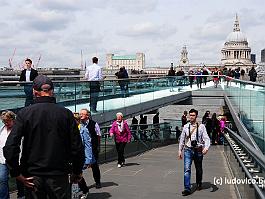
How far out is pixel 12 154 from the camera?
471cm

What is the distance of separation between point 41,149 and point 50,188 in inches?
14.7

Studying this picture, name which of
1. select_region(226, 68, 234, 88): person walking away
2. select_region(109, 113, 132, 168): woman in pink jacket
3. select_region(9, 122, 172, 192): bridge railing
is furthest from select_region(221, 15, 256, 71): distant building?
select_region(109, 113, 132, 168): woman in pink jacket

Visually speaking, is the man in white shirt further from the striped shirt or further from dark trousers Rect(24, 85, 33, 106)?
the striped shirt

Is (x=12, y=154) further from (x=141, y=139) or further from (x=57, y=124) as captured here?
(x=141, y=139)

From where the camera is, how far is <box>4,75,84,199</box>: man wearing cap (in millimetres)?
4742

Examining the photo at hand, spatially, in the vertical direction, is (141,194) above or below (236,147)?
Result: below

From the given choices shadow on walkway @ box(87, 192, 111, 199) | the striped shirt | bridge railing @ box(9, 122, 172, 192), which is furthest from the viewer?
bridge railing @ box(9, 122, 172, 192)

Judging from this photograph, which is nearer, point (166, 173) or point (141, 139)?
point (166, 173)

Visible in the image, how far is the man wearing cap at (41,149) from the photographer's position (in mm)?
4742

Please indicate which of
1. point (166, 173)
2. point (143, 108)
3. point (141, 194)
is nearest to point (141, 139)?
Result: point (143, 108)

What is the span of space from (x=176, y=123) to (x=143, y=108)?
1033cm

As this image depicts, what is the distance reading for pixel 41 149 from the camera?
187 inches

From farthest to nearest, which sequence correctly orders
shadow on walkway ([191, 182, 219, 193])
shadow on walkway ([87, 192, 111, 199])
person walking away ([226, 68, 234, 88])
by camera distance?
person walking away ([226, 68, 234, 88]) < shadow on walkway ([191, 182, 219, 193]) < shadow on walkway ([87, 192, 111, 199])

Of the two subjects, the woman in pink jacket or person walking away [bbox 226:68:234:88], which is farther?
person walking away [bbox 226:68:234:88]
